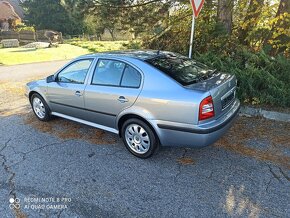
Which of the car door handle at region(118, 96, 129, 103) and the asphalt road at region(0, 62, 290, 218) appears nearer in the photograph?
the asphalt road at region(0, 62, 290, 218)

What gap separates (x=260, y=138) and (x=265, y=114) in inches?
35.5

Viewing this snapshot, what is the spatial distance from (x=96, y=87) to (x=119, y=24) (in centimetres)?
480

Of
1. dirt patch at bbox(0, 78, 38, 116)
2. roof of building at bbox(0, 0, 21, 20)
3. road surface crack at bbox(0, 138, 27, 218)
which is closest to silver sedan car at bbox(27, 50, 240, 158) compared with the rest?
road surface crack at bbox(0, 138, 27, 218)

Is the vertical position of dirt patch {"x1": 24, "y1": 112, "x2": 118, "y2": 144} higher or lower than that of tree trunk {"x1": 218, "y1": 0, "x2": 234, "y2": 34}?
lower

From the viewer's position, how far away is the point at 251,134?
14.6ft

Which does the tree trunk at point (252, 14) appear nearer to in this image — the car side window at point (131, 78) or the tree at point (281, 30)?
the tree at point (281, 30)

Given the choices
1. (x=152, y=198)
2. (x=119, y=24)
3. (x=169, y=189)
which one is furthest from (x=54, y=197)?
(x=119, y=24)

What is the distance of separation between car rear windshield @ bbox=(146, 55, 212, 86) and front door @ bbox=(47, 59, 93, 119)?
4.08ft

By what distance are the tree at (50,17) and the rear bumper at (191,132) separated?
35785mm

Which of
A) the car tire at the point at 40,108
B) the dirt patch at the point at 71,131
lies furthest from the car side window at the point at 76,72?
the dirt patch at the point at 71,131

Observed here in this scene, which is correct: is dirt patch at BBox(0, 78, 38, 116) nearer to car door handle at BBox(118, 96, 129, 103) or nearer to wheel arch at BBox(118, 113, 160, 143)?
wheel arch at BBox(118, 113, 160, 143)

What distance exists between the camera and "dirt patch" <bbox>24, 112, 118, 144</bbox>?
14.7ft

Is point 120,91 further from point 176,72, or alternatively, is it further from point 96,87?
point 176,72

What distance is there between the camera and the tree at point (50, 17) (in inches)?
1410
